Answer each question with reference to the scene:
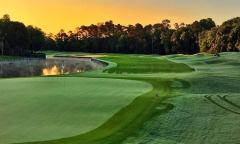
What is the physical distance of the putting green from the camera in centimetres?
2114

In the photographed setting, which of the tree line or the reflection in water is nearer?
the reflection in water

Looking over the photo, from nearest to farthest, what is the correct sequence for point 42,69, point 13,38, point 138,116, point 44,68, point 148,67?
1. point 138,116
2. point 148,67
3. point 42,69
4. point 44,68
5. point 13,38

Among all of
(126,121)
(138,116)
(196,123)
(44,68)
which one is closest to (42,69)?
(44,68)

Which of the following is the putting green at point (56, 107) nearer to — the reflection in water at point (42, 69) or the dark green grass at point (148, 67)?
the dark green grass at point (148, 67)

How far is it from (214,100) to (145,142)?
1069cm

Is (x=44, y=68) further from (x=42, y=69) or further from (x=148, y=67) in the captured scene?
(x=148, y=67)

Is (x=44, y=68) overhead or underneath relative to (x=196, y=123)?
underneath

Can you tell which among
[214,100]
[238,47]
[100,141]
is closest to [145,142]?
[100,141]

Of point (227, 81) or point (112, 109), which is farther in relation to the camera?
point (227, 81)

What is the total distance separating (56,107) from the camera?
26.6 metres

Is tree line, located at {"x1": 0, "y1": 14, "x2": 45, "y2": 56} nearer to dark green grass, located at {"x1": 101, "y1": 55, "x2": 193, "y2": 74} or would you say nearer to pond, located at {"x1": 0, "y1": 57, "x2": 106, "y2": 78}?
pond, located at {"x1": 0, "y1": 57, "x2": 106, "y2": 78}

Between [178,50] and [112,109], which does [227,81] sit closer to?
[112,109]

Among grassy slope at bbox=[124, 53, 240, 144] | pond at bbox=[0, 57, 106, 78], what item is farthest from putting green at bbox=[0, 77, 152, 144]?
pond at bbox=[0, 57, 106, 78]

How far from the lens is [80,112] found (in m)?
25.3
